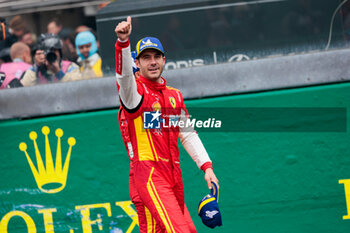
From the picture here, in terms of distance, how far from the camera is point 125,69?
3.64m

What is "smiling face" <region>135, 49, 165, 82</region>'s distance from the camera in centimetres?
405

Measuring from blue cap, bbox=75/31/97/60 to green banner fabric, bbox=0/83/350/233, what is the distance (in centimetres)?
63

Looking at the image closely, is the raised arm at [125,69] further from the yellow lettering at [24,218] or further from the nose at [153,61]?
the yellow lettering at [24,218]

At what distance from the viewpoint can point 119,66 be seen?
363 cm

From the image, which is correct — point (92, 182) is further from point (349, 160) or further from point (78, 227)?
point (349, 160)

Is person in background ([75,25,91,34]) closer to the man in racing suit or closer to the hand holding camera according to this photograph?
the hand holding camera

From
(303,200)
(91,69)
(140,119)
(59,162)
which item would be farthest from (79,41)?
(303,200)

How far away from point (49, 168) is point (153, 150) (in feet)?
6.32

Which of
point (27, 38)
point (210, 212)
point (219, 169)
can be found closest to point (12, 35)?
point (27, 38)

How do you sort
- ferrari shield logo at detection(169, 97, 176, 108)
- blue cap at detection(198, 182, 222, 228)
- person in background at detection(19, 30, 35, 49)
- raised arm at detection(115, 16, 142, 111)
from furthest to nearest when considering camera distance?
person in background at detection(19, 30, 35, 49) → ferrari shield logo at detection(169, 97, 176, 108) → blue cap at detection(198, 182, 222, 228) → raised arm at detection(115, 16, 142, 111)

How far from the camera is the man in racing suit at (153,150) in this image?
385 cm

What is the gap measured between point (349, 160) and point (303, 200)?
24.8 inches

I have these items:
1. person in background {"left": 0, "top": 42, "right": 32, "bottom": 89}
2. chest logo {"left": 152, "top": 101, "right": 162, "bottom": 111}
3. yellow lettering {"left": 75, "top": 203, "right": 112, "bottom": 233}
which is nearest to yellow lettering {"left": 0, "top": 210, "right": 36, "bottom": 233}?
yellow lettering {"left": 75, "top": 203, "right": 112, "bottom": 233}

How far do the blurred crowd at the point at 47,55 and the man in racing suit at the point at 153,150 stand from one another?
5.07 feet
